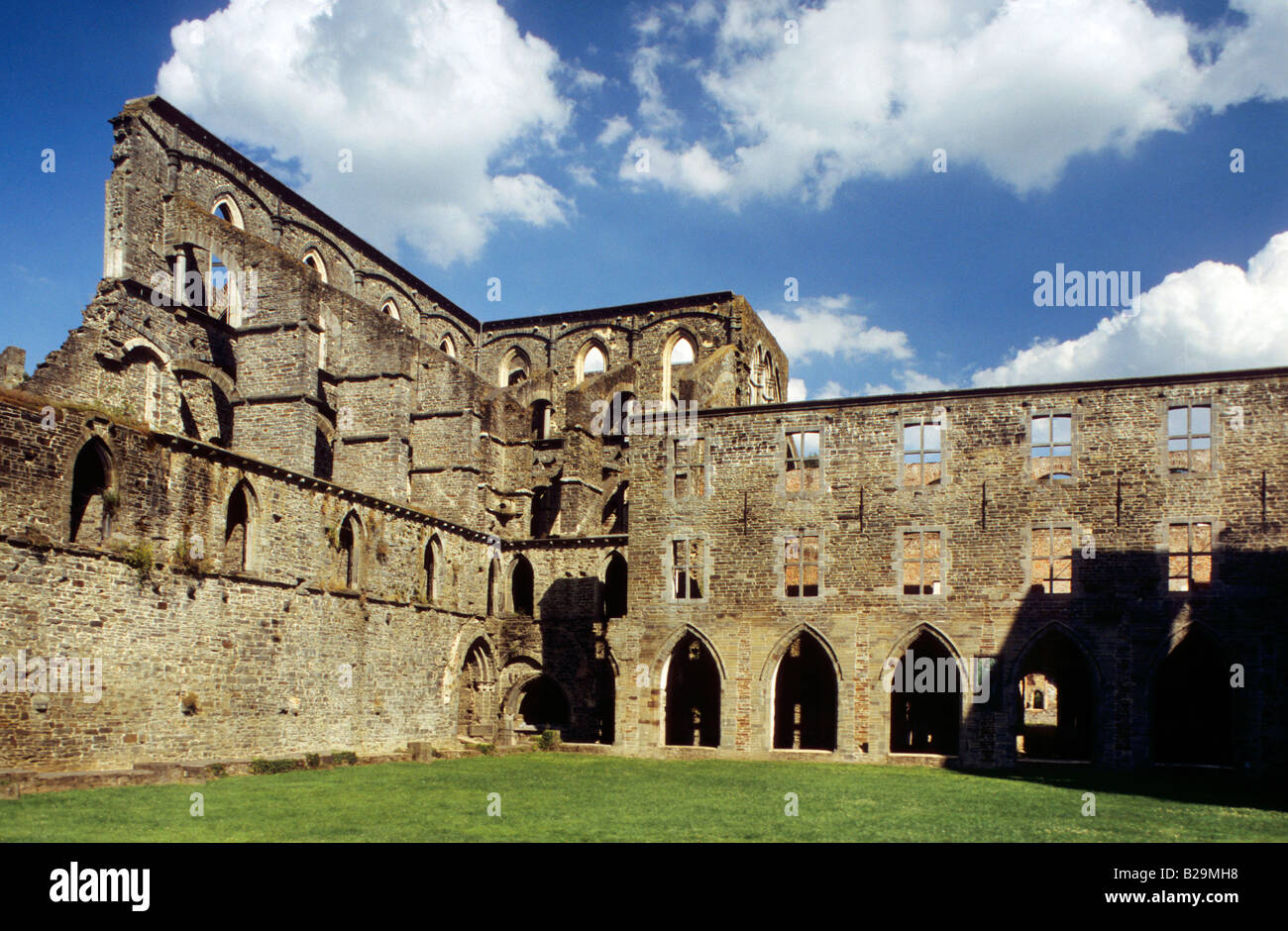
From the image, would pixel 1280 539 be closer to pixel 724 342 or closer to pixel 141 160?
pixel 724 342

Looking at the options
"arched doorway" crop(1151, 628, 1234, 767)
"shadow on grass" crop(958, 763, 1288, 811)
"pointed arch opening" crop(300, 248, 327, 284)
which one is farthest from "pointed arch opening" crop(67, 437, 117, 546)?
"arched doorway" crop(1151, 628, 1234, 767)

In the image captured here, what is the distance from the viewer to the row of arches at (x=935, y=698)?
28.3 meters

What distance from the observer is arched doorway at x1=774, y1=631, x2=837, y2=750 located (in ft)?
111

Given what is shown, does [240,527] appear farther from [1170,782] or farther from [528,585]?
[1170,782]

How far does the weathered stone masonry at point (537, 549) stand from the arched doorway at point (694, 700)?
0.14 metres

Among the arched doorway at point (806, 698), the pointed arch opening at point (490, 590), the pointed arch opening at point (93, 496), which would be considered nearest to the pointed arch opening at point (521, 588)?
the pointed arch opening at point (490, 590)

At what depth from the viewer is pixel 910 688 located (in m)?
29.5

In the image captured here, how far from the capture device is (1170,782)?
902 inches

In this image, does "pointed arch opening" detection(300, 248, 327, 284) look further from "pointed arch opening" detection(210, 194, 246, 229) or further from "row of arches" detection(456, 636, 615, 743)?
"row of arches" detection(456, 636, 615, 743)

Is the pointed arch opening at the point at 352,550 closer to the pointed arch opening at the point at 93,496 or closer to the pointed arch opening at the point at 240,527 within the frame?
the pointed arch opening at the point at 240,527

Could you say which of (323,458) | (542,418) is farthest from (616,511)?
(323,458)

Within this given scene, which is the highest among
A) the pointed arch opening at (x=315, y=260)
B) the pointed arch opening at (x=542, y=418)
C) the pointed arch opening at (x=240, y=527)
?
the pointed arch opening at (x=315, y=260)
